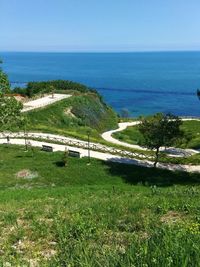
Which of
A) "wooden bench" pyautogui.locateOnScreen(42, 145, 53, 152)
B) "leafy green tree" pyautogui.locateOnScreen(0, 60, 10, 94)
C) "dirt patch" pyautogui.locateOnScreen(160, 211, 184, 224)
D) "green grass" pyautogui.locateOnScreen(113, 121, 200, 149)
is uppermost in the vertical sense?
"leafy green tree" pyautogui.locateOnScreen(0, 60, 10, 94)

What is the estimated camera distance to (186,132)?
74.4 meters

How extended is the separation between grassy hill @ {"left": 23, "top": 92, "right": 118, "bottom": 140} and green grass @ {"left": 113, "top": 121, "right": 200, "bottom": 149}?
12.1ft

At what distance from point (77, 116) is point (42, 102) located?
6456 millimetres

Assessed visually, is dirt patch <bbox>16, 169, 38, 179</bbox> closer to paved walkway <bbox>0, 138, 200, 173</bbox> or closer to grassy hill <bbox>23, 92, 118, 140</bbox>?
paved walkway <bbox>0, 138, 200, 173</bbox>

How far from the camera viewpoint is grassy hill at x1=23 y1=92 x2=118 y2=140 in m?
65.3

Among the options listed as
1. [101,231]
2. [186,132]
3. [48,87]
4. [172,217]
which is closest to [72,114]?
[48,87]

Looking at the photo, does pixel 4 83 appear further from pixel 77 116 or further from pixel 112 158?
pixel 77 116

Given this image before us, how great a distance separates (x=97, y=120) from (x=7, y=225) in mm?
65827

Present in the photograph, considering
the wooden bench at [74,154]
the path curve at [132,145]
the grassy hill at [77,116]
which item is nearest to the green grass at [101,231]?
the wooden bench at [74,154]

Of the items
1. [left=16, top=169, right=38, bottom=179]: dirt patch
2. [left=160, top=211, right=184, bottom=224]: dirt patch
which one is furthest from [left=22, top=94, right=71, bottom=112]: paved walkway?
[left=160, top=211, right=184, bottom=224]: dirt patch

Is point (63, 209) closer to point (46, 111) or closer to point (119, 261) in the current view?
point (119, 261)

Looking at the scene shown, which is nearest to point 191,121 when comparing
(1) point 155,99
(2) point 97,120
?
(2) point 97,120

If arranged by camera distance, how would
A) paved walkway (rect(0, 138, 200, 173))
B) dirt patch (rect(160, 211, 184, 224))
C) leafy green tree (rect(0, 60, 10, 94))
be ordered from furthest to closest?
paved walkway (rect(0, 138, 200, 173)) → leafy green tree (rect(0, 60, 10, 94)) → dirt patch (rect(160, 211, 184, 224))

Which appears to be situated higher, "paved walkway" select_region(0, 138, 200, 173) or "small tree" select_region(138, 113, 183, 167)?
"small tree" select_region(138, 113, 183, 167)
